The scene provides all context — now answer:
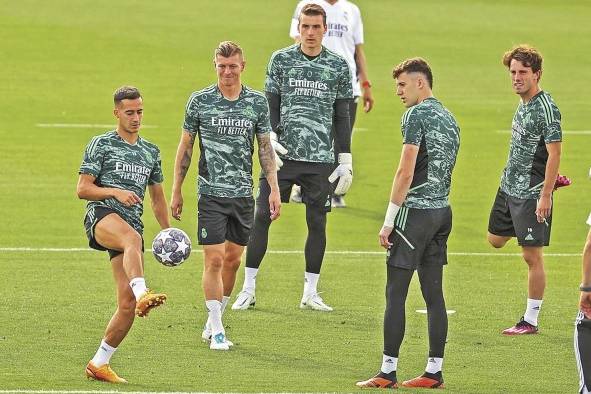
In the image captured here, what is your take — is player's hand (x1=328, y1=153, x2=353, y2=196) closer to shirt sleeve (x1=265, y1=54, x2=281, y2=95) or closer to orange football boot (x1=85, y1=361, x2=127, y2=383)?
shirt sleeve (x1=265, y1=54, x2=281, y2=95)

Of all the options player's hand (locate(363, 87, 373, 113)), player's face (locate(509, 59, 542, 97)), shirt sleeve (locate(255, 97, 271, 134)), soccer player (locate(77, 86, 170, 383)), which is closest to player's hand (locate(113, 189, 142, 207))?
soccer player (locate(77, 86, 170, 383))

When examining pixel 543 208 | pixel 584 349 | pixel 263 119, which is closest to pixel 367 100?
pixel 543 208

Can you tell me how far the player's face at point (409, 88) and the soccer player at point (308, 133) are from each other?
275 cm

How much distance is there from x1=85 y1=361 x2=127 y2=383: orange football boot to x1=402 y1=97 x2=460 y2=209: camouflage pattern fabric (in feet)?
8.08

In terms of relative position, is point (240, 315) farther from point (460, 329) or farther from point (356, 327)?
point (460, 329)

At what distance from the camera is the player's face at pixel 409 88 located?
1067cm

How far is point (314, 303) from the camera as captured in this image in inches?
534

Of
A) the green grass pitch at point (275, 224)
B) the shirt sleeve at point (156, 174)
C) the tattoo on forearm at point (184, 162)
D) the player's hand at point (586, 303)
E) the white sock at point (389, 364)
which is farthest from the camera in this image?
the tattoo on forearm at point (184, 162)

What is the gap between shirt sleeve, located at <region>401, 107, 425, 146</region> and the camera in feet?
34.5

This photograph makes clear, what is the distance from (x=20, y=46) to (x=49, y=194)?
1251 centimetres

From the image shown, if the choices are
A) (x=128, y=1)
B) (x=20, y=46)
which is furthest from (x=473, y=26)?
(x=20, y=46)

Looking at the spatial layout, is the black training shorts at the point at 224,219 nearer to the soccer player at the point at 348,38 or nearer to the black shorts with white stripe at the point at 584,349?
the black shorts with white stripe at the point at 584,349

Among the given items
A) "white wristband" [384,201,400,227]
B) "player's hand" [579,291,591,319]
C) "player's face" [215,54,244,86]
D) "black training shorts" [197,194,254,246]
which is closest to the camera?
"player's hand" [579,291,591,319]

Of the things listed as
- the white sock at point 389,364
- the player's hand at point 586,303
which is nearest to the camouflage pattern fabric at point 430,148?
the white sock at point 389,364
